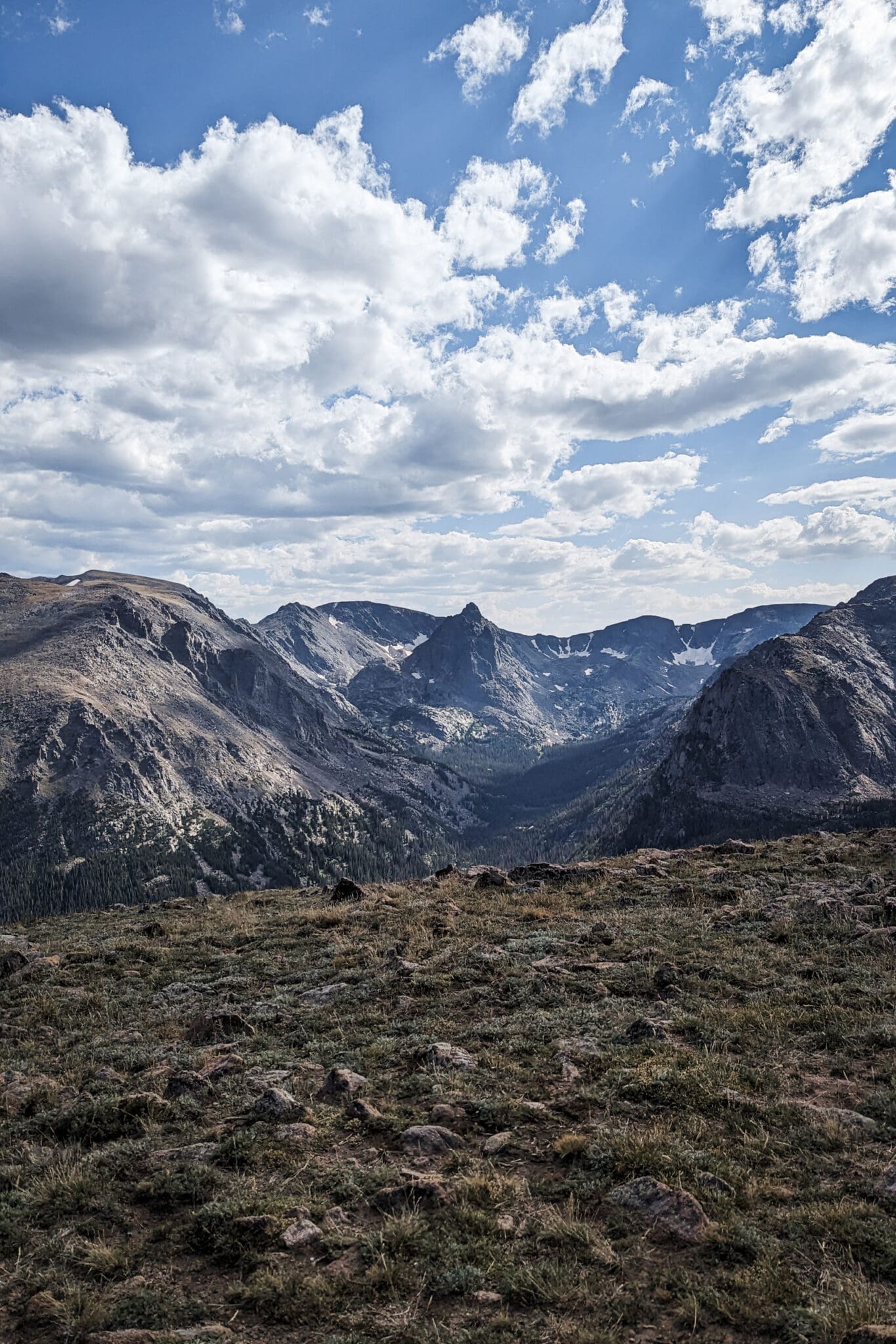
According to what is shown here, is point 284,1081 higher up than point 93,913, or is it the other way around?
point 284,1081

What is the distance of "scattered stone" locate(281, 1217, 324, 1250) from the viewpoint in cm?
857

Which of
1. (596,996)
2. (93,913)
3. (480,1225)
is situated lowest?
(93,913)

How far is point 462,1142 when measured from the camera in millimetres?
10984

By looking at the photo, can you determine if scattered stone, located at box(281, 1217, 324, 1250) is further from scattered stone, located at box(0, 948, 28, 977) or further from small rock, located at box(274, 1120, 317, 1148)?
scattered stone, located at box(0, 948, 28, 977)

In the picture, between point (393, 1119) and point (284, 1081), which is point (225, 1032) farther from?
point (393, 1119)

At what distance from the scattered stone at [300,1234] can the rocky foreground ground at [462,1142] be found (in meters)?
0.03

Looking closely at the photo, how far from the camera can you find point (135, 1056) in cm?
1457

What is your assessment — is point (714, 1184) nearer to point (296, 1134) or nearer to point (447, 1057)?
point (447, 1057)

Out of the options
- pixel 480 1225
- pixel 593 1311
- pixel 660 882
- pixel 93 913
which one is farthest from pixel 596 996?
pixel 93 913

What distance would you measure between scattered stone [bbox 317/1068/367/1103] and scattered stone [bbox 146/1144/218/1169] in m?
2.37

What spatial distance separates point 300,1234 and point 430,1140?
9.30 feet

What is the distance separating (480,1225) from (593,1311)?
196cm

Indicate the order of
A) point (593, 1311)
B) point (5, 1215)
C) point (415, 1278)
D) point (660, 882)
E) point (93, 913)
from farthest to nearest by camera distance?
point (93, 913) → point (660, 882) → point (5, 1215) → point (415, 1278) → point (593, 1311)

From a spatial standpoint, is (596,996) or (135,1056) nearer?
(135,1056)
